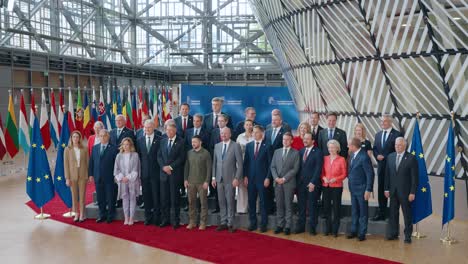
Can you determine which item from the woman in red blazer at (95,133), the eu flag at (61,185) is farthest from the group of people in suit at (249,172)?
the eu flag at (61,185)

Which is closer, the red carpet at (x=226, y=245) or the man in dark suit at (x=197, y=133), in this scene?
the red carpet at (x=226, y=245)

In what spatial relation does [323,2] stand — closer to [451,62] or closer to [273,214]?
[451,62]

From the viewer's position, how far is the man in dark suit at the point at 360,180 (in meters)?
9.76

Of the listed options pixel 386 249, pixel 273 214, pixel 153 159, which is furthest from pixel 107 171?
pixel 386 249

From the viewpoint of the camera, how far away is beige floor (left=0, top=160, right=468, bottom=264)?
29.0ft

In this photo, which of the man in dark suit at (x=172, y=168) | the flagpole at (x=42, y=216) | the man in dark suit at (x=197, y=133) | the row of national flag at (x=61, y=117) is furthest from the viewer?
the row of national flag at (x=61, y=117)

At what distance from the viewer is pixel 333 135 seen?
11.0 m

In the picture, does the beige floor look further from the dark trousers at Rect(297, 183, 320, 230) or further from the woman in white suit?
the woman in white suit

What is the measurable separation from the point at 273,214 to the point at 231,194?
3.49 feet

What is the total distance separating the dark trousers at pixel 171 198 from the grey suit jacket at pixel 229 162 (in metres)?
0.89

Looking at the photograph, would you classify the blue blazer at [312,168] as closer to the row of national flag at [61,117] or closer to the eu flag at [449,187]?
the eu flag at [449,187]

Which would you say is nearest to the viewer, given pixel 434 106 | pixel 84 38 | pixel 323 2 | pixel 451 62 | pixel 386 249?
pixel 386 249

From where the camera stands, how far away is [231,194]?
10461 mm

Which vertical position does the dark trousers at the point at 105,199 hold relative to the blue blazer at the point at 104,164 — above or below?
below
